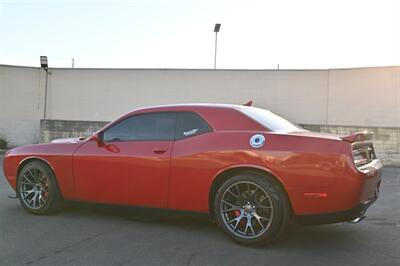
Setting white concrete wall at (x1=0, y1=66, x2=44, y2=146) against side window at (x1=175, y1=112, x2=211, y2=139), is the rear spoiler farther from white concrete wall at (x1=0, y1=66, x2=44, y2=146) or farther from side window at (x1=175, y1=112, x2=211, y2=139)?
white concrete wall at (x1=0, y1=66, x2=44, y2=146)

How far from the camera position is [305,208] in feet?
15.9

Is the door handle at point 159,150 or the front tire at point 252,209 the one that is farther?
the door handle at point 159,150

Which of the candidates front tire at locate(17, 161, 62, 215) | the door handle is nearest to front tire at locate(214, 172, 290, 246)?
the door handle

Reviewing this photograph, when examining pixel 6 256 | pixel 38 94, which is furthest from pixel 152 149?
pixel 38 94

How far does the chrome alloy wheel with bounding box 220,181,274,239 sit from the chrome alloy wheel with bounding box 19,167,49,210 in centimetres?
263

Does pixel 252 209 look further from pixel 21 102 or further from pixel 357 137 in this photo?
A: pixel 21 102

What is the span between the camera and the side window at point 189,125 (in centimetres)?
557

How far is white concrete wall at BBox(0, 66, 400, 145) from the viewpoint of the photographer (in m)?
16.7

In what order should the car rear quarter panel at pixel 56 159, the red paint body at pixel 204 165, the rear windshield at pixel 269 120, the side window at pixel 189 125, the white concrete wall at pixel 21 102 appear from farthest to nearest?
the white concrete wall at pixel 21 102, the car rear quarter panel at pixel 56 159, the side window at pixel 189 125, the rear windshield at pixel 269 120, the red paint body at pixel 204 165

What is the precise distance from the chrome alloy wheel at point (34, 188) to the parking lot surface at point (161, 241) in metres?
0.20

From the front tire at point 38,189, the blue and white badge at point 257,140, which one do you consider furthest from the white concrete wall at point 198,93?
the blue and white badge at point 257,140

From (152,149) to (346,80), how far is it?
1286 cm

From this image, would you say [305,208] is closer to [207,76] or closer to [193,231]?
[193,231]

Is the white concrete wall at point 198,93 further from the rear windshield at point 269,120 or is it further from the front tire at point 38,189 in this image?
the front tire at point 38,189
